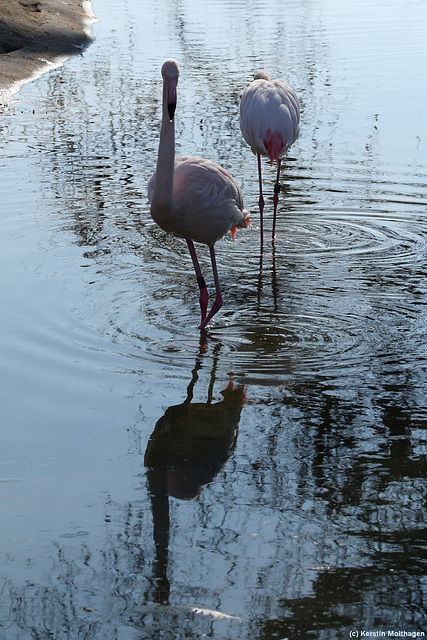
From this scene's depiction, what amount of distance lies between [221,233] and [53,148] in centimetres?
493

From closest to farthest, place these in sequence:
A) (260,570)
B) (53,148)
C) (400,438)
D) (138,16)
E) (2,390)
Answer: (260,570), (400,438), (2,390), (53,148), (138,16)

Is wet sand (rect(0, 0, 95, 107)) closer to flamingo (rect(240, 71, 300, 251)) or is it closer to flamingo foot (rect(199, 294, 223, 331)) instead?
flamingo (rect(240, 71, 300, 251))

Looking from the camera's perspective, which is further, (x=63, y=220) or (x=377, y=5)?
(x=377, y=5)

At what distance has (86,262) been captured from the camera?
22.0 feet

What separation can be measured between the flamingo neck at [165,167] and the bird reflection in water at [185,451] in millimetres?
1034

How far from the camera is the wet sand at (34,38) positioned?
14214 mm

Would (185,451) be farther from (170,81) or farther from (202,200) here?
(170,81)

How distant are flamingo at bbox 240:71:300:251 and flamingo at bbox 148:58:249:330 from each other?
1.63m

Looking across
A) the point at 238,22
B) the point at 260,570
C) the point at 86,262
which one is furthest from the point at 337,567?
the point at 238,22

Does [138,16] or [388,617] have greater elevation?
[138,16]

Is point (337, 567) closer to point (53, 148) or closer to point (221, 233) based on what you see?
point (221, 233)

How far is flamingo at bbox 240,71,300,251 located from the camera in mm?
7316

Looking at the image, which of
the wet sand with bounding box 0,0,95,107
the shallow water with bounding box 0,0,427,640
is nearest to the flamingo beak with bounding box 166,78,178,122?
the shallow water with bounding box 0,0,427,640

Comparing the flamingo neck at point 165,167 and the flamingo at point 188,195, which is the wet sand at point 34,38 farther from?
the flamingo neck at point 165,167
